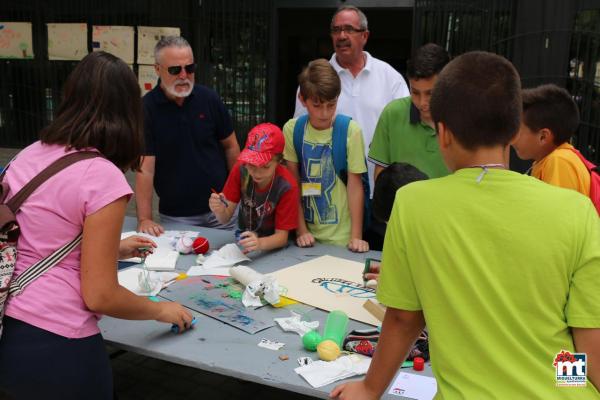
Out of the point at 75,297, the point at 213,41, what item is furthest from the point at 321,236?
the point at 213,41

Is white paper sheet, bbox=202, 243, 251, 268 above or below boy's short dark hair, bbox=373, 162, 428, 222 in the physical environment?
below

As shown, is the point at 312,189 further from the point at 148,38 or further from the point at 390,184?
the point at 148,38

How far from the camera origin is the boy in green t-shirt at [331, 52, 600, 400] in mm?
1058

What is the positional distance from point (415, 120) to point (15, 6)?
623 centimetres

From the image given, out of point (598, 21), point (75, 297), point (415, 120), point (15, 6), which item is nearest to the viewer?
point (75, 297)

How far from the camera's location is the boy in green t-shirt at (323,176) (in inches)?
107

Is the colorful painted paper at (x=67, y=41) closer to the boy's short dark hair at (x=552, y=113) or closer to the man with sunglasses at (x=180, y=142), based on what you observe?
the man with sunglasses at (x=180, y=142)

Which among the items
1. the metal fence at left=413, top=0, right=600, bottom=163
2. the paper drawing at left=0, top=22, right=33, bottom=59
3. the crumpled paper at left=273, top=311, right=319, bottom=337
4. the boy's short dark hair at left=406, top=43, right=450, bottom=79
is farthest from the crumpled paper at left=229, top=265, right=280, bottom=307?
the paper drawing at left=0, top=22, right=33, bottom=59

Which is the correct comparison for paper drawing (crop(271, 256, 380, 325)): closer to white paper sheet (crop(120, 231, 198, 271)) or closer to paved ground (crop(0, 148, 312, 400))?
white paper sheet (crop(120, 231, 198, 271))

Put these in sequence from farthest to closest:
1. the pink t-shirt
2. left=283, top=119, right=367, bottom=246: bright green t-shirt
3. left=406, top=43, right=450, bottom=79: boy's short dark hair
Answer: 1. left=283, top=119, right=367, bottom=246: bright green t-shirt
2. left=406, top=43, right=450, bottom=79: boy's short dark hair
3. the pink t-shirt

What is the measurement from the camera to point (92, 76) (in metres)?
1.59

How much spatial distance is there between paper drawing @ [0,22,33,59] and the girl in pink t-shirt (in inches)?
242

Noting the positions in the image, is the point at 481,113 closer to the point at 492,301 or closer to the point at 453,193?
the point at 453,193

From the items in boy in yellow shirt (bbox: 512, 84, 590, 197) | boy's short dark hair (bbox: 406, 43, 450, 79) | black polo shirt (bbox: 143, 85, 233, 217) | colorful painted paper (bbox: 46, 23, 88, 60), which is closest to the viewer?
boy's short dark hair (bbox: 406, 43, 450, 79)
